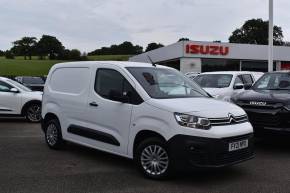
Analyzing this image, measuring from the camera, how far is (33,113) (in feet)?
48.1

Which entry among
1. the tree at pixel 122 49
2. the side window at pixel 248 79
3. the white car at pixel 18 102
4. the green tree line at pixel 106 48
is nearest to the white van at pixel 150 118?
the white car at pixel 18 102

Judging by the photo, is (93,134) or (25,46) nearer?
(93,134)

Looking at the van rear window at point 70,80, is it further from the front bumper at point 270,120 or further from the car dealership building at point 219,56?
the car dealership building at point 219,56

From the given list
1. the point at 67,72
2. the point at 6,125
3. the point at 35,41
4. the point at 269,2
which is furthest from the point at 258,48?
the point at 35,41

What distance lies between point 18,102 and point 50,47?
88.9 metres

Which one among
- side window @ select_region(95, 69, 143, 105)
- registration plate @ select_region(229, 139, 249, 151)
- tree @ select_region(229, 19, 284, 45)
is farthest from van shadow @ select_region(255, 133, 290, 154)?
tree @ select_region(229, 19, 284, 45)

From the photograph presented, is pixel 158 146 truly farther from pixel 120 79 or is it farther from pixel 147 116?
pixel 120 79

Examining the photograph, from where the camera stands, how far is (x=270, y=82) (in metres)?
10.8

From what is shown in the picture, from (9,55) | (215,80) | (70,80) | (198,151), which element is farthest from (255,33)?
(198,151)

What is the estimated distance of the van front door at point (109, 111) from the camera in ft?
24.0

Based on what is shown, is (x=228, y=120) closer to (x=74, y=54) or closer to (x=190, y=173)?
(x=190, y=173)

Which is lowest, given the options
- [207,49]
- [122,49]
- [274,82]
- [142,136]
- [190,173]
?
[190,173]

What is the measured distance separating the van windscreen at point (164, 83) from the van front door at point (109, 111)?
0.26 metres

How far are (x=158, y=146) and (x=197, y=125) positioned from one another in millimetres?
682
